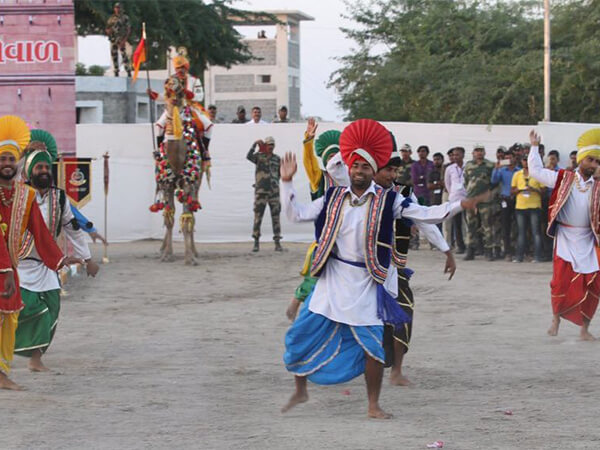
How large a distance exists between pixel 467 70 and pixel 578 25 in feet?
10.1

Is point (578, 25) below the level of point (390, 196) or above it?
above

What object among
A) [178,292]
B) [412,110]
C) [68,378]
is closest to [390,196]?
[68,378]

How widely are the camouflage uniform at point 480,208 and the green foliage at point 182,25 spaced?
18985mm

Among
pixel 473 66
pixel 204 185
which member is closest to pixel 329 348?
pixel 204 185

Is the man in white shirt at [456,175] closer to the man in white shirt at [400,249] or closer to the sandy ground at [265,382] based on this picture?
the sandy ground at [265,382]

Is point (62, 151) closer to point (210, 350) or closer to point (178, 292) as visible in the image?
point (178, 292)

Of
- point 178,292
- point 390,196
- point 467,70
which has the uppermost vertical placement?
point 467,70

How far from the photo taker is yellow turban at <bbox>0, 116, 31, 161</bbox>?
9.19 m

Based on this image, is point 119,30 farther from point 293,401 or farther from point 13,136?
point 293,401

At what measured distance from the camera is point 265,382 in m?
9.27

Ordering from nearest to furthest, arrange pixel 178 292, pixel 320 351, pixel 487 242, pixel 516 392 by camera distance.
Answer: pixel 320 351 < pixel 516 392 < pixel 178 292 < pixel 487 242

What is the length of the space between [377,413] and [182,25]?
31.8m

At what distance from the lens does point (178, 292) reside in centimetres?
1631

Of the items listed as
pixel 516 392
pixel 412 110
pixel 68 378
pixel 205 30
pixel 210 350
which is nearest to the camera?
pixel 516 392
